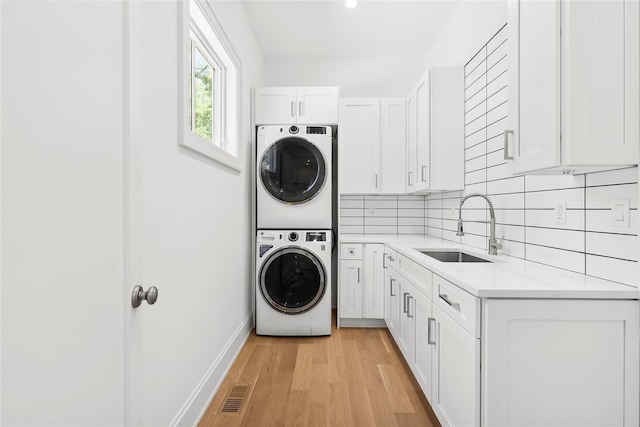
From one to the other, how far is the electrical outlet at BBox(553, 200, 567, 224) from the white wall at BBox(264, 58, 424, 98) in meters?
2.47

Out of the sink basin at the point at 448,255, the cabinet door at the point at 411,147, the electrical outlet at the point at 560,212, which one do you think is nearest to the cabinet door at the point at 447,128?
the cabinet door at the point at 411,147

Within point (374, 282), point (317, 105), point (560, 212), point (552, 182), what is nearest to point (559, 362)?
point (560, 212)

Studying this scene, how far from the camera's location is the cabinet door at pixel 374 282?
3.01 metres

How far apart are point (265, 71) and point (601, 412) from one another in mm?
3764

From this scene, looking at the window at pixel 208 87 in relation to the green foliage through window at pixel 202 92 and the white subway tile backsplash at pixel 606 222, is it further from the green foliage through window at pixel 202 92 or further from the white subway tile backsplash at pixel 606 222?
the white subway tile backsplash at pixel 606 222

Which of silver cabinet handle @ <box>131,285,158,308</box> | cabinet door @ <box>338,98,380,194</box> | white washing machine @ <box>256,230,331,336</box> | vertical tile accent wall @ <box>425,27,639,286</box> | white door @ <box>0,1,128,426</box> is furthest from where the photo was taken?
cabinet door @ <box>338,98,380,194</box>

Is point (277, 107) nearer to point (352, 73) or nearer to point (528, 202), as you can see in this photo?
point (352, 73)

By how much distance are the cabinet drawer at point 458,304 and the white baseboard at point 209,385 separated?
1.32 meters

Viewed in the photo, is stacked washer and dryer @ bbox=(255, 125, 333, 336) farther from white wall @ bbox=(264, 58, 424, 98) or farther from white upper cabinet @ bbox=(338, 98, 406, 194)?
white wall @ bbox=(264, 58, 424, 98)

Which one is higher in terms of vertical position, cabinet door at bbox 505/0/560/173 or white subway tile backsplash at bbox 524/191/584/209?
cabinet door at bbox 505/0/560/173

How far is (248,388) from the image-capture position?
6.81ft

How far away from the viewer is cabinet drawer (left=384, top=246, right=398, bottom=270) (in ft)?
8.67

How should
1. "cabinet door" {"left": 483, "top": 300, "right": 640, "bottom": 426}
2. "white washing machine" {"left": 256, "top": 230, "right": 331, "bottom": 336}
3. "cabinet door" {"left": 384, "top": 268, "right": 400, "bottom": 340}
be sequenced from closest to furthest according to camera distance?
"cabinet door" {"left": 483, "top": 300, "right": 640, "bottom": 426} → "cabinet door" {"left": 384, "top": 268, "right": 400, "bottom": 340} → "white washing machine" {"left": 256, "top": 230, "right": 331, "bottom": 336}

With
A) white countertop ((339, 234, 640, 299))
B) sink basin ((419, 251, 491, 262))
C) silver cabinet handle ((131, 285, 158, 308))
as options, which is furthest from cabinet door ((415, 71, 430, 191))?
silver cabinet handle ((131, 285, 158, 308))
